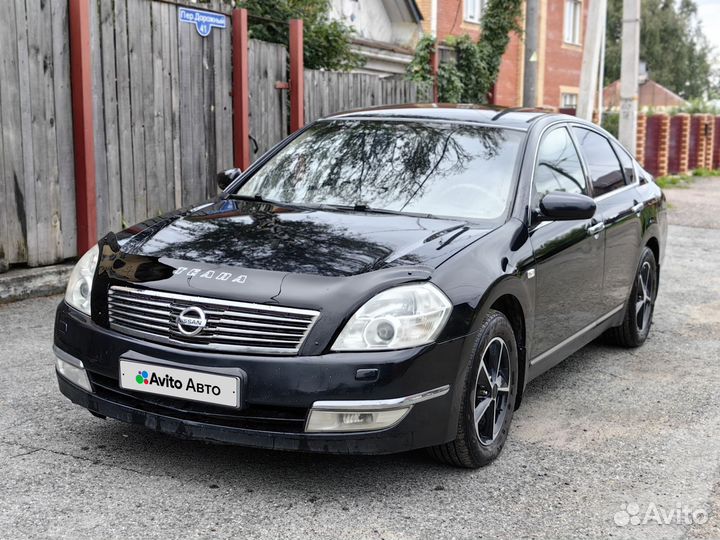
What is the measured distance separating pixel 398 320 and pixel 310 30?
8415mm

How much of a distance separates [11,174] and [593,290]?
450cm

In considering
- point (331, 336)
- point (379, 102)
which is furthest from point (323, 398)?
point (379, 102)

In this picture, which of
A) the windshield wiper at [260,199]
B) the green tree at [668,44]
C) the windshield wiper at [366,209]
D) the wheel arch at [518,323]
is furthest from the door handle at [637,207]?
the green tree at [668,44]

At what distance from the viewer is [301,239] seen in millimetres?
4203

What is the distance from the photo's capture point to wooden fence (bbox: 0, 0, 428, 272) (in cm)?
747

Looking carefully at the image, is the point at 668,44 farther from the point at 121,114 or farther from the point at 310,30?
the point at 121,114

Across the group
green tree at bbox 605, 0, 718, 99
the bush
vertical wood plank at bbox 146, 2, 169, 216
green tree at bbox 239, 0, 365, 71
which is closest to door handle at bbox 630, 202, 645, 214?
vertical wood plank at bbox 146, 2, 169, 216

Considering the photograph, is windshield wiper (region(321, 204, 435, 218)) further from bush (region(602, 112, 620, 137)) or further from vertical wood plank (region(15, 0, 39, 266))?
bush (region(602, 112, 620, 137))

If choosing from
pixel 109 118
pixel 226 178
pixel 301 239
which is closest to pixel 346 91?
pixel 109 118

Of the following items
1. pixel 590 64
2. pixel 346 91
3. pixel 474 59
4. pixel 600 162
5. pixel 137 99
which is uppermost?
pixel 474 59

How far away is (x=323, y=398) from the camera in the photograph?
3611mm

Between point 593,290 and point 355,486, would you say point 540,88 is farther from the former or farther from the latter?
point 355,486

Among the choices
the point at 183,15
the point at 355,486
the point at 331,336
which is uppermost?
the point at 183,15

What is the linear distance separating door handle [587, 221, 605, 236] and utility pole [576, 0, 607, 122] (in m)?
7.91
